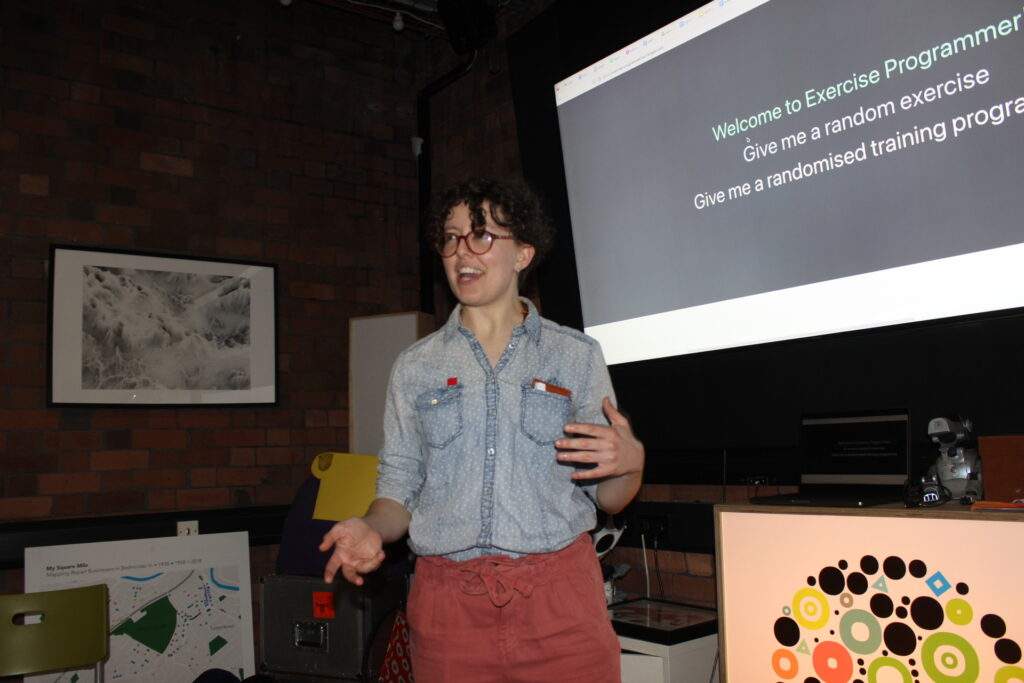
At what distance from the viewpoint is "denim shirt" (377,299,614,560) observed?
146 centimetres

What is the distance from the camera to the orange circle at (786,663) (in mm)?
1823

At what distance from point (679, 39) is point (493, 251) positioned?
3.93 feet

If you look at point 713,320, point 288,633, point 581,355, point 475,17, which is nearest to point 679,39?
point 713,320

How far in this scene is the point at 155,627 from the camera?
3.56 meters

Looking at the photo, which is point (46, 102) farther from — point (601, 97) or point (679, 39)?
point (679, 39)

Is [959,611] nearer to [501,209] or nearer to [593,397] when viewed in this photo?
[593,397]

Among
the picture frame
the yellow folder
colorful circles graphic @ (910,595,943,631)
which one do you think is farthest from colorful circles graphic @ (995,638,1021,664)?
the yellow folder

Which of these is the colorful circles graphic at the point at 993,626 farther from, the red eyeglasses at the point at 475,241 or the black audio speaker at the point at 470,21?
the black audio speaker at the point at 470,21

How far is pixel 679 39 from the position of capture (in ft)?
7.95

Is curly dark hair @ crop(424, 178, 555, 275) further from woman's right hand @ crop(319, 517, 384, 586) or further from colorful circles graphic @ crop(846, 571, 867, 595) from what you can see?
colorful circles graphic @ crop(846, 571, 867, 595)

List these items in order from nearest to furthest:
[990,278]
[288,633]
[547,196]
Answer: [990,278], [547,196], [288,633]

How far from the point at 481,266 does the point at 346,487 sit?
1.83 meters

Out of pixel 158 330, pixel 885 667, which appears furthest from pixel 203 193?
pixel 885 667

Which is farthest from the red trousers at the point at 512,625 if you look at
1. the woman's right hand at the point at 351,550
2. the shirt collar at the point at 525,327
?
the shirt collar at the point at 525,327
